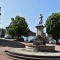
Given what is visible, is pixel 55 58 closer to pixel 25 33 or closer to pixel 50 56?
pixel 50 56

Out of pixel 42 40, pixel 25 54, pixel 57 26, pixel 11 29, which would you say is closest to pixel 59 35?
pixel 57 26

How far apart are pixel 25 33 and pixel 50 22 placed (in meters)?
9.97

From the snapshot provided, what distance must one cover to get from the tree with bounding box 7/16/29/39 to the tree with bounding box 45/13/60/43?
27.6 ft

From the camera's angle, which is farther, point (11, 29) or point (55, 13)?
point (11, 29)

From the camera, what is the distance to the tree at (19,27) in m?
55.5

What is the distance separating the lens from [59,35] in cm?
4856

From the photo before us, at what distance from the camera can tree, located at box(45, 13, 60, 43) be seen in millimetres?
47909

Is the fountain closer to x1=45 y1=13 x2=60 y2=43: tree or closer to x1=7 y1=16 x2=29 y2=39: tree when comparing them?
x1=45 y1=13 x2=60 y2=43: tree

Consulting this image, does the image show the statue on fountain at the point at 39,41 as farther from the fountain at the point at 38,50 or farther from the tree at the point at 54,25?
the tree at the point at 54,25

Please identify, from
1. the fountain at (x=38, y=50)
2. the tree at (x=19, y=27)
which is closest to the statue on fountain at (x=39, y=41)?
the fountain at (x=38, y=50)

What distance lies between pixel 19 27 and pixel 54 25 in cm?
1184

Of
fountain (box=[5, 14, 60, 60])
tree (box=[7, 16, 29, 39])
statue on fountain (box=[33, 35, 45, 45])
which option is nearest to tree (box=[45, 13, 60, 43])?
tree (box=[7, 16, 29, 39])

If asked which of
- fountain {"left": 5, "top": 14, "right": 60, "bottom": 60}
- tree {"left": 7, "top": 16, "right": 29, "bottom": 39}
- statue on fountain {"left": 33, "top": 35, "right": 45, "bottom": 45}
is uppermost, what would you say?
tree {"left": 7, "top": 16, "right": 29, "bottom": 39}

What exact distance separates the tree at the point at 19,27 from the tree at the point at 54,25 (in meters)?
8.41
